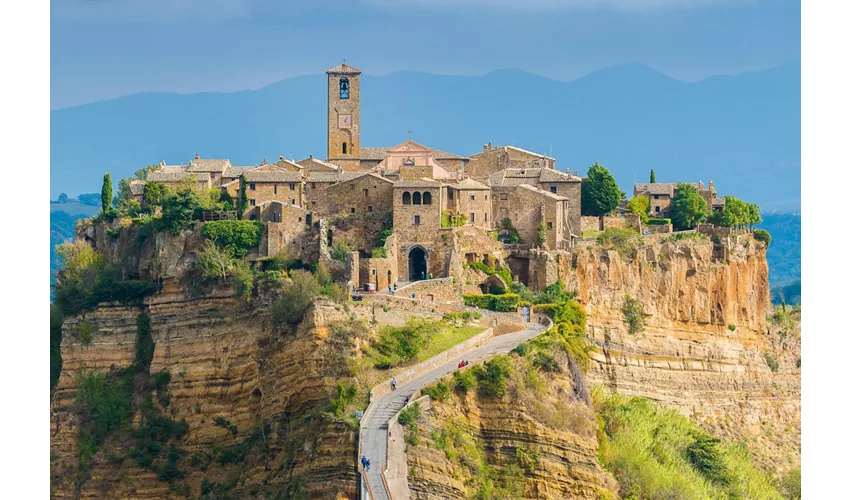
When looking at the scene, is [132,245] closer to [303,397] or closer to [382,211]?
[382,211]

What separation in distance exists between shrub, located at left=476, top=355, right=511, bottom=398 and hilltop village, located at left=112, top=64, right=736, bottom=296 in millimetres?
8971

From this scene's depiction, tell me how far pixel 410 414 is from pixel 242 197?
1884 cm

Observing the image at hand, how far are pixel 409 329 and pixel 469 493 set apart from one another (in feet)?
27.7

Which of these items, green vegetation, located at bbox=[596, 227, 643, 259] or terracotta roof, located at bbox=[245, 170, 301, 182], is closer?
terracotta roof, located at bbox=[245, 170, 301, 182]

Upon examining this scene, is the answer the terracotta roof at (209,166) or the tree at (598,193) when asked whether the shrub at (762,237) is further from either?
the terracotta roof at (209,166)

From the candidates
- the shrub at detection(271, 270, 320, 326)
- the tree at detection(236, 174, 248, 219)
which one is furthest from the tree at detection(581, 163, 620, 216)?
the shrub at detection(271, 270, 320, 326)

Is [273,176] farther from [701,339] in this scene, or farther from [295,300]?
[701,339]

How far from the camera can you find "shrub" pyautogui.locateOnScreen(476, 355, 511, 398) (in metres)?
52.2

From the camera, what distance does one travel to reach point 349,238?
2491 inches

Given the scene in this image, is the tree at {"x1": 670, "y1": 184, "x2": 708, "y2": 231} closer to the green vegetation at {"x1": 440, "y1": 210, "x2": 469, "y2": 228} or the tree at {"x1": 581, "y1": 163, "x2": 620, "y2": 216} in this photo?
the tree at {"x1": 581, "y1": 163, "x2": 620, "y2": 216}

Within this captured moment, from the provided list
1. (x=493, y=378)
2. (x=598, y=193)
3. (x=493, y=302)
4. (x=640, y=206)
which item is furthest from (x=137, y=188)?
(x=493, y=378)

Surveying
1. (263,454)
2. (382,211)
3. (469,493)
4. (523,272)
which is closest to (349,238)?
(382,211)

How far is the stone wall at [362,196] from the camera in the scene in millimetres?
64375

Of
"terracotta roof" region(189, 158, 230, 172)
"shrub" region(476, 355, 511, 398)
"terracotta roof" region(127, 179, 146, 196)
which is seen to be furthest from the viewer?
"terracotta roof" region(189, 158, 230, 172)
